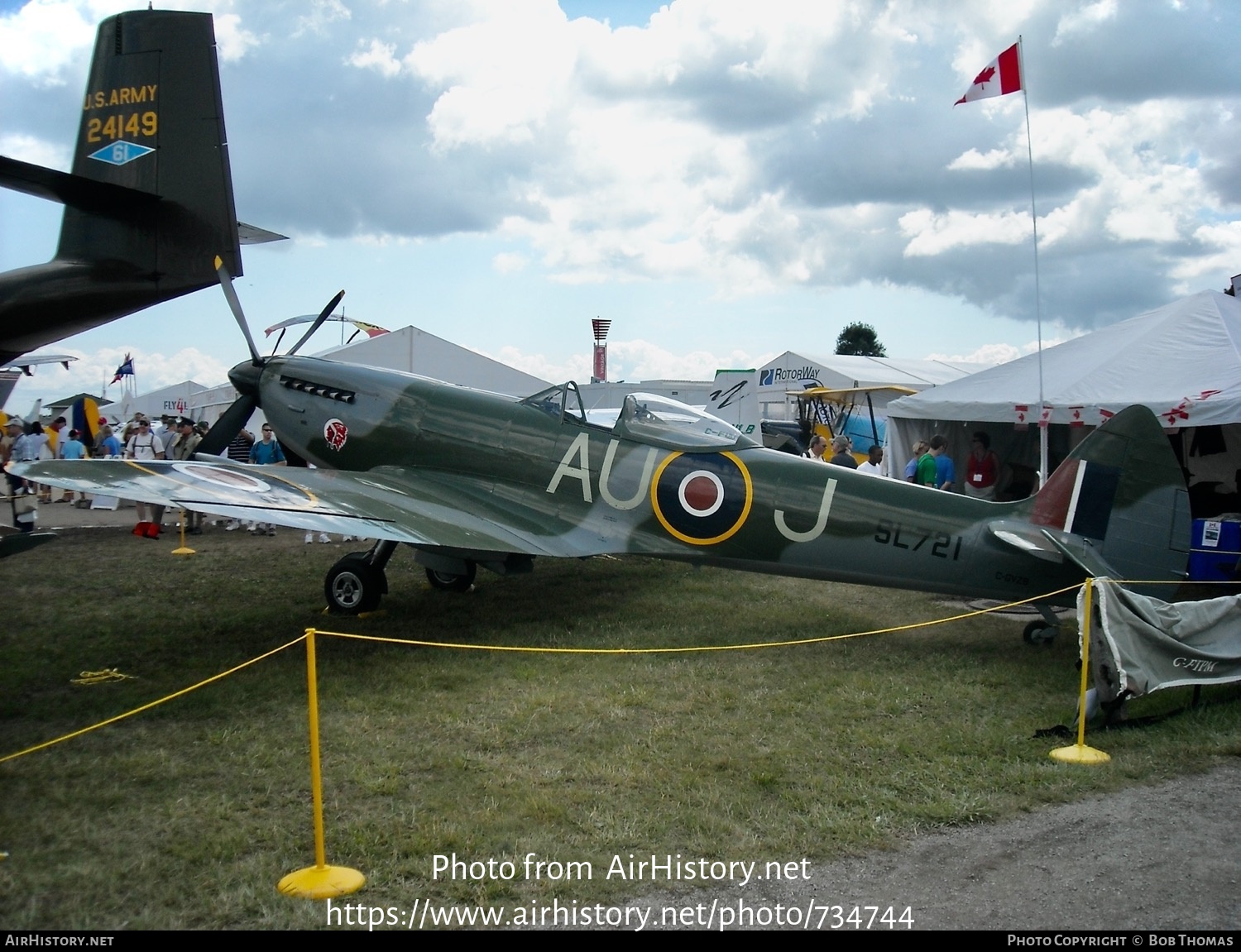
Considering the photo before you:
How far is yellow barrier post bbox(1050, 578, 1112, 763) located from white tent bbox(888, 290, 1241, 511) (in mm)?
3919

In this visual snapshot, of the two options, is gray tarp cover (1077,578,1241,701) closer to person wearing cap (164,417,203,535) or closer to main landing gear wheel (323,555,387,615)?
main landing gear wheel (323,555,387,615)

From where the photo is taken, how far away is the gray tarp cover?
4715 millimetres

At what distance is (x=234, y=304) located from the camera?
8578 mm

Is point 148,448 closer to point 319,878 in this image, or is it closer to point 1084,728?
point 319,878

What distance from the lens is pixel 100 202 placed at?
7.45 meters

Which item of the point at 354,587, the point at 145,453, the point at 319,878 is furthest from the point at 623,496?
the point at 145,453

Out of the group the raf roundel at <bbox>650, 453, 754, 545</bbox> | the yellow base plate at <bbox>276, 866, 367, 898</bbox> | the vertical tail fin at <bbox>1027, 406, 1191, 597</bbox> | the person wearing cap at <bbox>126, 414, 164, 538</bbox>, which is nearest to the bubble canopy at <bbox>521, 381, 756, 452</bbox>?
the raf roundel at <bbox>650, 453, 754, 545</bbox>

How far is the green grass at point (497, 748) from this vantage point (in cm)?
333

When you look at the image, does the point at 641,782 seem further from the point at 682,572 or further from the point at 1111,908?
the point at 682,572

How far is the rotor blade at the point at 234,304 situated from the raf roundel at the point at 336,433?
1.31 metres

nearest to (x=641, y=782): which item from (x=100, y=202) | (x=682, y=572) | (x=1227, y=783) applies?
(x=1227, y=783)

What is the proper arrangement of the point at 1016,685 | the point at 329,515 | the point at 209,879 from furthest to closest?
the point at 329,515
the point at 1016,685
the point at 209,879

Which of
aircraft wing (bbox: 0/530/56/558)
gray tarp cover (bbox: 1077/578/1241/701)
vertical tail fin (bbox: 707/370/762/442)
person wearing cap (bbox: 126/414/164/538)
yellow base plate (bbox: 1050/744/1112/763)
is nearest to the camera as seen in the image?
aircraft wing (bbox: 0/530/56/558)

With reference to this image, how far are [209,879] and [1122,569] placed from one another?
567 centimetres
